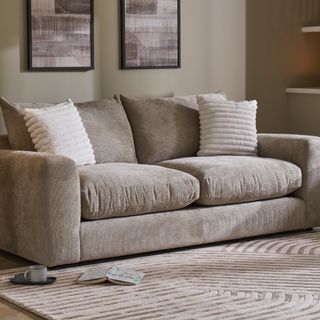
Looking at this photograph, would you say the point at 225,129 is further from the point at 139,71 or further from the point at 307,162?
the point at 139,71

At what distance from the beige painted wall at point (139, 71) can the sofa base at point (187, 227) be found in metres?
1.31

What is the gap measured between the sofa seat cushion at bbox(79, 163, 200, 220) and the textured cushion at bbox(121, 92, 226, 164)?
497 mm

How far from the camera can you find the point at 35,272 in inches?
166

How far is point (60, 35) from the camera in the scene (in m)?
5.70

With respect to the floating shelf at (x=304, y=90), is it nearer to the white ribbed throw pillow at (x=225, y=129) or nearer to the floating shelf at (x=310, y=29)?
the floating shelf at (x=310, y=29)

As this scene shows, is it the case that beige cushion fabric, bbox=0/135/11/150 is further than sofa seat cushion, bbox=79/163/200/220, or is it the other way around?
beige cushion fabric, bbox=0/135/11/150

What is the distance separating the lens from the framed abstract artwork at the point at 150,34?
6039 mm

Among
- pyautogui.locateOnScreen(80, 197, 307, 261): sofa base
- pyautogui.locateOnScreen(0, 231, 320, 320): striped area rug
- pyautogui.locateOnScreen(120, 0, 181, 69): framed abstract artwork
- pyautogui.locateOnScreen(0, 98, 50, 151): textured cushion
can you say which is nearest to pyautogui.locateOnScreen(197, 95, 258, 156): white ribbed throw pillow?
pyautogui.locateOnScreen(80, 197, 307, 261): sofa base

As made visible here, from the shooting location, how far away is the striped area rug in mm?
3768

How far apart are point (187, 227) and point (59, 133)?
859 millimetres

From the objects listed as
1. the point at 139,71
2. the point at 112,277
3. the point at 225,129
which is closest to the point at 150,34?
the point at 139,71

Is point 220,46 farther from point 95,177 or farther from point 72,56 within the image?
point 95,177

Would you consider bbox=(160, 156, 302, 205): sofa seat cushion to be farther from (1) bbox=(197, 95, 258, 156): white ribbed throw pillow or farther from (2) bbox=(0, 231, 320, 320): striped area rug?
(2) bbox=(0, 231, 320, 320): striped area rug

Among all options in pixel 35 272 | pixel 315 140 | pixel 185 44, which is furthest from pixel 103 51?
pixel 35 272
